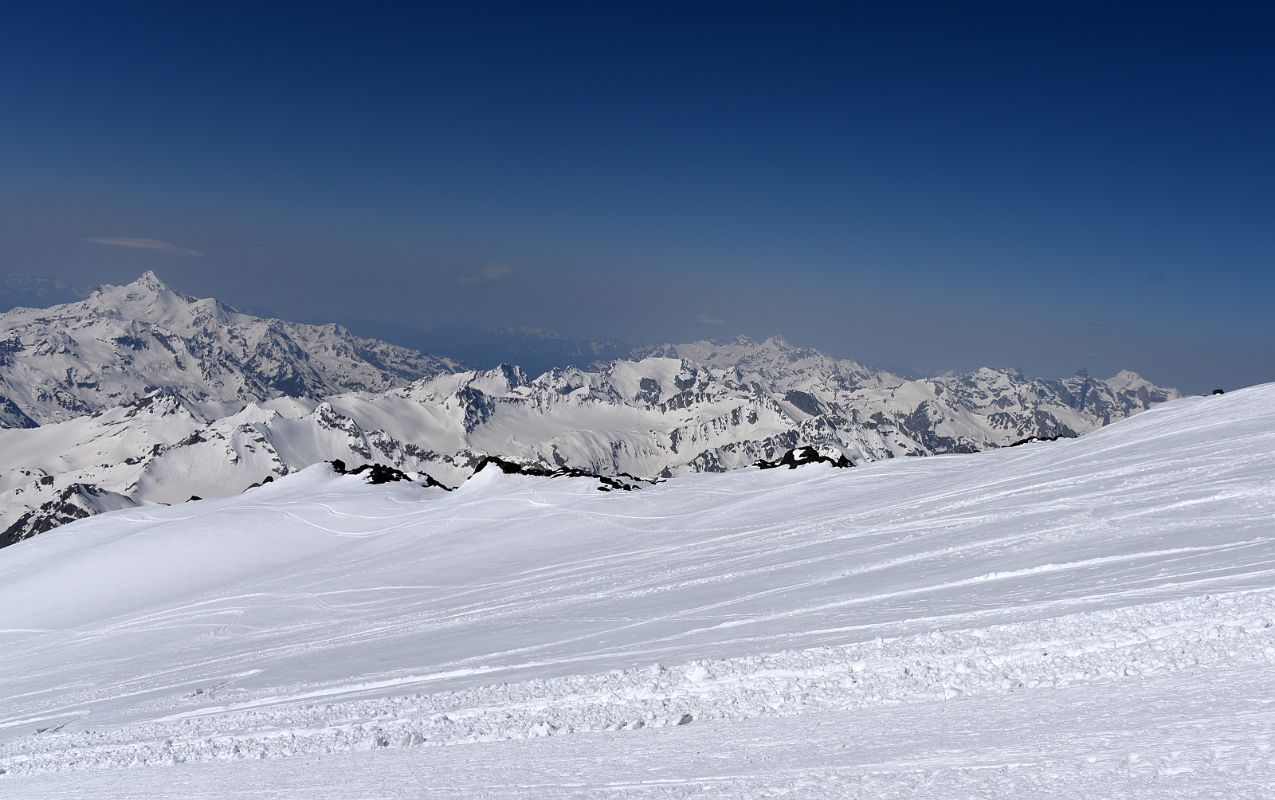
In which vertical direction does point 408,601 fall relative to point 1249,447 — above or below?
below

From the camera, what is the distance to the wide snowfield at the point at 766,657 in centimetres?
720

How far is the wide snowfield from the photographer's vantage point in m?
7.20

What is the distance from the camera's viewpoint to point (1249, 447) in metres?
20.0

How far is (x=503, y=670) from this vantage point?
1363cm

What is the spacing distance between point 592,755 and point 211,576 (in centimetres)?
3292

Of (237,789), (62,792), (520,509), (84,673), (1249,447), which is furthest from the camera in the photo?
(520,509)

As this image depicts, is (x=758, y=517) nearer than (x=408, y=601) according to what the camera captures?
No

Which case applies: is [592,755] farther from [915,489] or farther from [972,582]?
[915,489]

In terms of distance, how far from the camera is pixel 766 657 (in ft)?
36.2

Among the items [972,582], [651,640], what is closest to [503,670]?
[651,640]

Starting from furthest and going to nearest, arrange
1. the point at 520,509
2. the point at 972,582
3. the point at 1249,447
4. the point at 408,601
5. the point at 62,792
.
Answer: the point at 520,509 < the point at 408,601 < the point at 1249,447 < the point at 972,582 < the point at 62,792

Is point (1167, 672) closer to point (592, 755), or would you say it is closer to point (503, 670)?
point (592, 755)

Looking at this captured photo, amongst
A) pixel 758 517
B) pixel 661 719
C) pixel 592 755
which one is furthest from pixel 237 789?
pixel 758 517

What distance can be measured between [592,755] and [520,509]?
1225 inches
